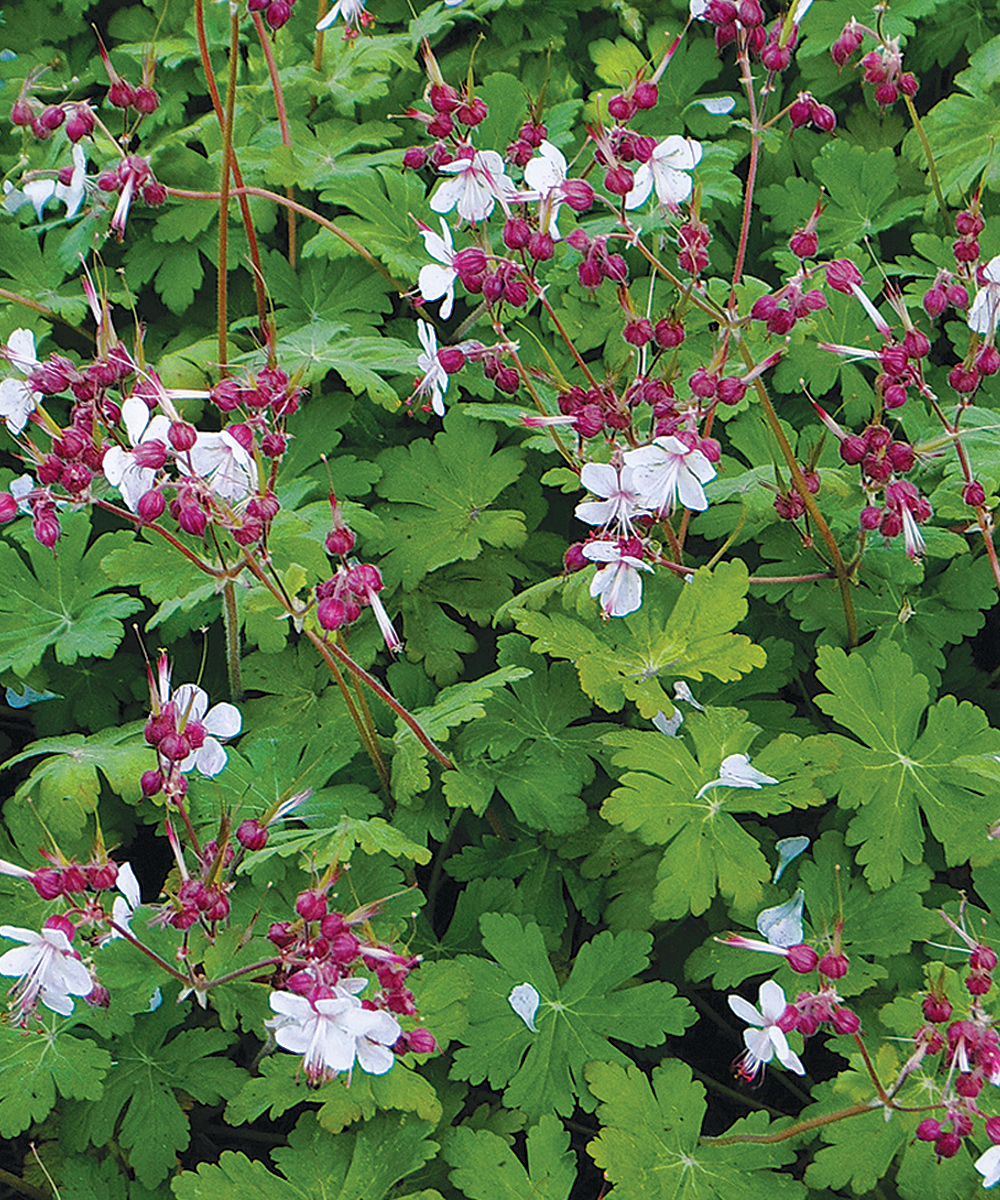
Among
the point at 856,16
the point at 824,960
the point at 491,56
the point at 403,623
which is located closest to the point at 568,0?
the point at 491,56

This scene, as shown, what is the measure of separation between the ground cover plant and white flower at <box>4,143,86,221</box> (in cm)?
2

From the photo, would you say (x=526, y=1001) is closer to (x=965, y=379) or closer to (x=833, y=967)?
(x=833, y=967)

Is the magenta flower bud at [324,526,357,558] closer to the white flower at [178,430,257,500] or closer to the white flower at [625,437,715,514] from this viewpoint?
the white flower at [178,430,257,500]

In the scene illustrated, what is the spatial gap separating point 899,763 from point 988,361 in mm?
747

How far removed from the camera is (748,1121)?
75.1 inches

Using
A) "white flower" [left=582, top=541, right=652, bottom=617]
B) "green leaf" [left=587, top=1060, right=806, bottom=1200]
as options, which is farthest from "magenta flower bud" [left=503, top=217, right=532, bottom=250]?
"green leaf" [left=587, top=1060, right=806, bottom=1200]

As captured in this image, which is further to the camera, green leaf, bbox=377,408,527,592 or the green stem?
green leaf, bbox=377,408,527,592

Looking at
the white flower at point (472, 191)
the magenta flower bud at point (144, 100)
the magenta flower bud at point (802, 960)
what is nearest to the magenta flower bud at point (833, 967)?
the magenta flower bud at point (802, 960)

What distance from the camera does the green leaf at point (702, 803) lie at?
75.9 inches

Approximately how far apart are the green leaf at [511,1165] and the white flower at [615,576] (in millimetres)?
893

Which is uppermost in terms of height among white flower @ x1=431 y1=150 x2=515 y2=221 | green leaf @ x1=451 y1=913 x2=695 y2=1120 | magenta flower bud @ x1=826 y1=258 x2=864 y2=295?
white flower @ x1=431 y1=150 x2=515 y2=221

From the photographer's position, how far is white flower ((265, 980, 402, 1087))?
4.39 ft

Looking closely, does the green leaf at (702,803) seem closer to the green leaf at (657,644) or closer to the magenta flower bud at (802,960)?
the green leaf at (657,644)

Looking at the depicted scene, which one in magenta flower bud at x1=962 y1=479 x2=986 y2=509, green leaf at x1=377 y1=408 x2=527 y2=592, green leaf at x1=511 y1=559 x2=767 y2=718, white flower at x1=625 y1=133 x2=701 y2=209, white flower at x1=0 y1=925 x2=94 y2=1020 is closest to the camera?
white flower at x1=0 y1=925 x2=94 y2=1020
